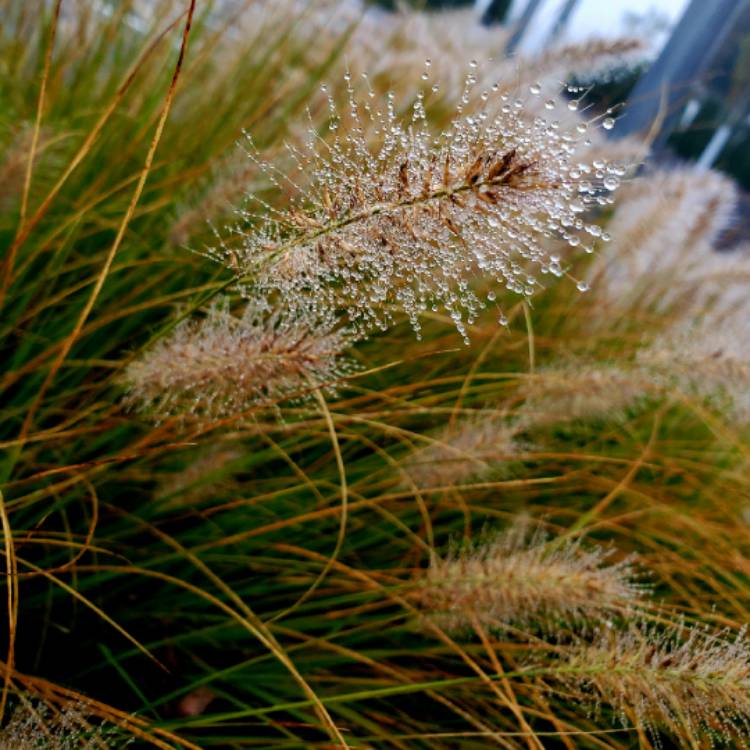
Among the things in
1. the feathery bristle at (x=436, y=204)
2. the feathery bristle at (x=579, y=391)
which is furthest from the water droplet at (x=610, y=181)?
the feathery bristle at (x=579, y=391)

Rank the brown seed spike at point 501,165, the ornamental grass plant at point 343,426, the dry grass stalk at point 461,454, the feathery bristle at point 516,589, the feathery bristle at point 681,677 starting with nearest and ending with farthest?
the brown seed spike at point 501,165
the ornamental grass plant at point 343,426
the feathery bristle at point 681,677
the feathery bristle at point 516,589
the dry grass stalk at point 461,454

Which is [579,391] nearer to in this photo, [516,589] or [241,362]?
[516,589]

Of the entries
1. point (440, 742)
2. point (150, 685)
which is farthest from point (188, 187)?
point (440, 742)

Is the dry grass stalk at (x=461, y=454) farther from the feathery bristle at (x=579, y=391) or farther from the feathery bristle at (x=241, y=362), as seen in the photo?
the feathery bristle at (x=241, y=362)

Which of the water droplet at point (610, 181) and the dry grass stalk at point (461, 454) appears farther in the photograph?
the dry grass stalk at point (461, 454)

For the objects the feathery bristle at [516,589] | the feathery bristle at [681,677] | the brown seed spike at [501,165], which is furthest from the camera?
the feathery bristle at [516,589]

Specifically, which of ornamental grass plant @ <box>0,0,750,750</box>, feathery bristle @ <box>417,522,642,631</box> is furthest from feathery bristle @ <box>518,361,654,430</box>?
feathery bristle @ <box>417,522,642,631</box>

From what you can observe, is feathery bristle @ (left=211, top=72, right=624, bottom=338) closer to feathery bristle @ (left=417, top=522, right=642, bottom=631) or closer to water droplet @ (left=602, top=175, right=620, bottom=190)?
water droplet @ (left=602, top=175, right=620, bottom=190)
